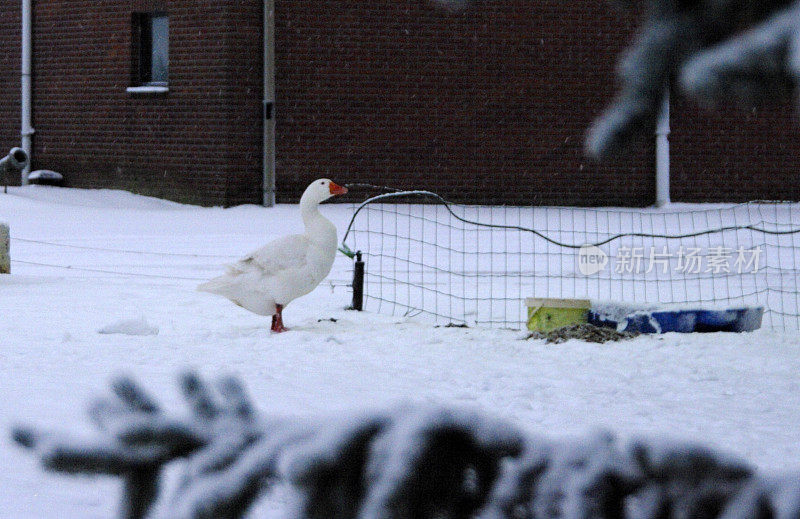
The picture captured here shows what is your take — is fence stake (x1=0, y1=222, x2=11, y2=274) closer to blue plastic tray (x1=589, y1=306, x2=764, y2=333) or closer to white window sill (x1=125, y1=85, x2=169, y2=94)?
blue plastic tray (x1=589, y1=306, x2=764, y2=333)

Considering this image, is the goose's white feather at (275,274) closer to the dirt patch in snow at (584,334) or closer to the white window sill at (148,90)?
the dirt patch in snow at (584,334)

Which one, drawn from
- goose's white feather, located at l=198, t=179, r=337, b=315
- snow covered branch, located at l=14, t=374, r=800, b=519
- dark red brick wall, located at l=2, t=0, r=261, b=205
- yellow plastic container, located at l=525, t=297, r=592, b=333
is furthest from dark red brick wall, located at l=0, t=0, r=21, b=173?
snow covered branch, located at l=14, t=374, r=800, b=519

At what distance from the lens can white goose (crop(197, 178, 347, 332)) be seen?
27.3 feet

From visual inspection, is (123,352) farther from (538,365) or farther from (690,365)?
(690,365)

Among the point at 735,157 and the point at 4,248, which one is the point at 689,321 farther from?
the point at 735,157

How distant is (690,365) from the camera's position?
7238 mm

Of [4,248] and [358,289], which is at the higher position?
[4,248]

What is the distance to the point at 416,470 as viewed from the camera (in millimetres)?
1088

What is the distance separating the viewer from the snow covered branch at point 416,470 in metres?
1.07

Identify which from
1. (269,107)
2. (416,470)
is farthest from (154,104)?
(416,470)

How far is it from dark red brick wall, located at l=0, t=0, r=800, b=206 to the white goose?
1019 cm

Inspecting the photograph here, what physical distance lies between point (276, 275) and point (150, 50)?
40.2 ft

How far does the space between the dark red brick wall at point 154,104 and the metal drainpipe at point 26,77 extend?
131 millimetres

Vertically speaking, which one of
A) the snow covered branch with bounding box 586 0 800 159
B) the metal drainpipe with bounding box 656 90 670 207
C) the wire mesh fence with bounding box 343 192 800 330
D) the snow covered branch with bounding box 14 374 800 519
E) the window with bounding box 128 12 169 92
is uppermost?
the window with bounding box 128 12 169 92
